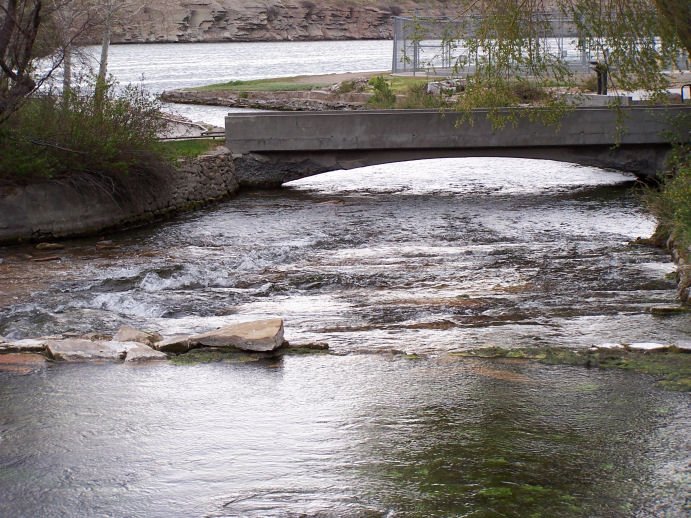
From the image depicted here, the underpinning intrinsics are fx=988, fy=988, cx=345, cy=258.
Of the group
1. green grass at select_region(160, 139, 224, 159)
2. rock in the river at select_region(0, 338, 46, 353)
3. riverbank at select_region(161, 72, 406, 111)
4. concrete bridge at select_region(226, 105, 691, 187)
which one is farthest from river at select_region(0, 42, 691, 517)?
riverbank at select_region(161, 72, 406, 111)

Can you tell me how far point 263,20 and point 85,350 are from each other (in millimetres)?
159782

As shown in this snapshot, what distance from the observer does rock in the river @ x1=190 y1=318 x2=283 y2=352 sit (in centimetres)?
1141

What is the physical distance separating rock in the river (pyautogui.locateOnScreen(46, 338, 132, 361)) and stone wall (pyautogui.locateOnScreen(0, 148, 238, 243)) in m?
9.27

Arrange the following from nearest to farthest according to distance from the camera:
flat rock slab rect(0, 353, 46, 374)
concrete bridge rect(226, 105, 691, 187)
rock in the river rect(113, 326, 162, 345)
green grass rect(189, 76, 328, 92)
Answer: flat rock slab rect(0, 353, 46, 374) → rock in the river rect(113, 326, 162, 345) → concrete bridge rect(226, 105, 691, 187) → green grass rect(189, 76, 328, 92)

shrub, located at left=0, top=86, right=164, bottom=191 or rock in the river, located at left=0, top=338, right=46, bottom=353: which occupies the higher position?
shrub, located at left=0, top=86, right=164, bottom=191

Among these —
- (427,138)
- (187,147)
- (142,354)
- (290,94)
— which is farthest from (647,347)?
(290,94)

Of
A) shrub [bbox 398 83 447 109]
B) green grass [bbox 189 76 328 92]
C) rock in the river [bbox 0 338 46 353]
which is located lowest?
rock in the river [bbox 0 338 46 353]

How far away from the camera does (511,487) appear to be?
719 cm

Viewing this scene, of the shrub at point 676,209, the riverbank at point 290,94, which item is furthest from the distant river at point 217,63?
the shrub at point 676,209

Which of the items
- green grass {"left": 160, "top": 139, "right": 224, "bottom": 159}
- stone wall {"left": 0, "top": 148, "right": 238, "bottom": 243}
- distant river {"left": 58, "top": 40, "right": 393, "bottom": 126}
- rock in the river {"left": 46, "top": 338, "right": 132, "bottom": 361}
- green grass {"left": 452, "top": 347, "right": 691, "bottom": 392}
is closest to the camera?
green grass {"left": 452, "top": 347, "right": 691, "bottom": 392}

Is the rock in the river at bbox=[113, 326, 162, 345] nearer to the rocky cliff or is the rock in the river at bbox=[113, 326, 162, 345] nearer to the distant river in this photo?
the distant river

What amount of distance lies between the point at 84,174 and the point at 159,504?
50.9ft

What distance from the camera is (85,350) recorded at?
37.1 feet

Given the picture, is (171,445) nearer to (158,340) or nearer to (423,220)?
(158,340)
